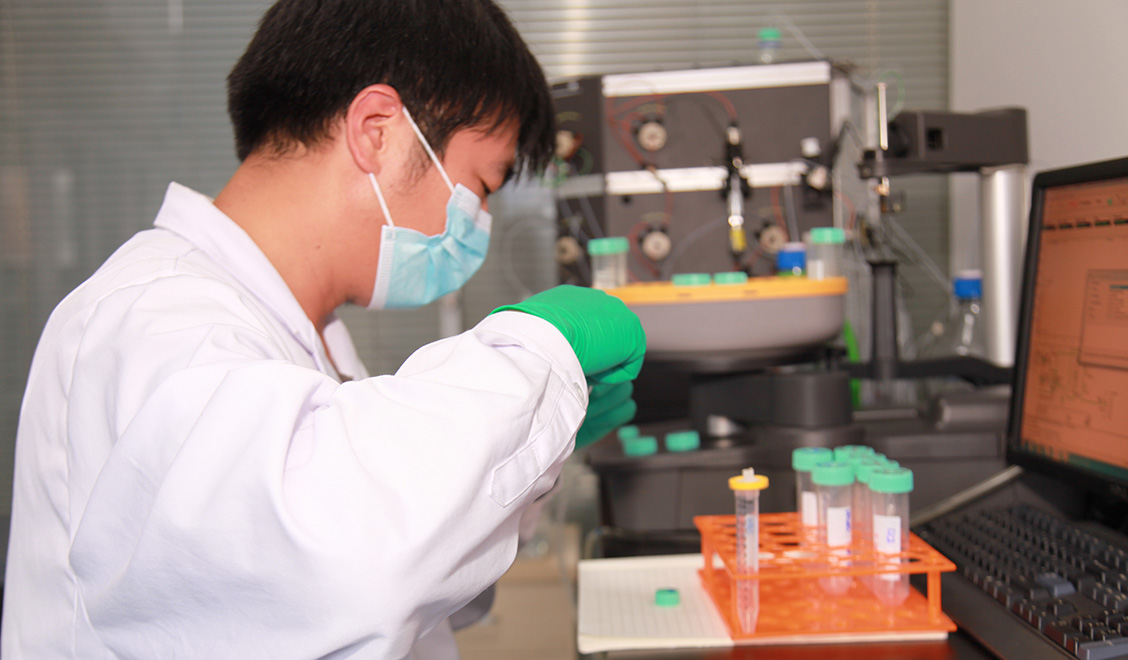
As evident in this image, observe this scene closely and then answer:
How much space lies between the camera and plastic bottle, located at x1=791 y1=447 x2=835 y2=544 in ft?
2.86

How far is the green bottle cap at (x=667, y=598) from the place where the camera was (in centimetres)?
88

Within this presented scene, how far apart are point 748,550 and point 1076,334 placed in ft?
1.44

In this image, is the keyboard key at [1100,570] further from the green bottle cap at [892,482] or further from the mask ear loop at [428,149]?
the mask ear loop at [428,149]

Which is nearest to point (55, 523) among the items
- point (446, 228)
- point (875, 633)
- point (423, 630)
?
point (423, 630)

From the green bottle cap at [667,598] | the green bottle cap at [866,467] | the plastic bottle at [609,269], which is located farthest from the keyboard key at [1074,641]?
the plastic bottle at [609,269]

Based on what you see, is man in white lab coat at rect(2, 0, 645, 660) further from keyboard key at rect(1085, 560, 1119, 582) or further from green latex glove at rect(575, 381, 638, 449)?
keyboard key at rect(1085, 560, 1119, 582)

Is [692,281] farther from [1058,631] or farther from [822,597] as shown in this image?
[1058,631]

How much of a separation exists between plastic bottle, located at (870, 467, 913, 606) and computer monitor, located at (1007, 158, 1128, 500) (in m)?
0.22

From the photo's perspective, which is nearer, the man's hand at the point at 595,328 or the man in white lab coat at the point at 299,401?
the man in white lab coat at the point at 299,401

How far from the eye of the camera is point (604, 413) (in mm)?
1126

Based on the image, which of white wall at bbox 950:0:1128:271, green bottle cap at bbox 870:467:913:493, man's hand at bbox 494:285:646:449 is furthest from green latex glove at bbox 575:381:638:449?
white wall at bbox 950:0:1128:271

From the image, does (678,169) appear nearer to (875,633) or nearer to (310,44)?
(310,44)

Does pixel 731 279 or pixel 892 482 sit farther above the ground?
pixel 731 279

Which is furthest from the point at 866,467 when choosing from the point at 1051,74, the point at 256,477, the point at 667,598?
the point at 1051,74
